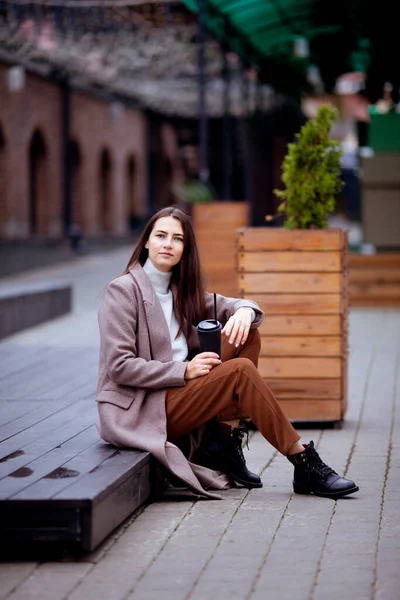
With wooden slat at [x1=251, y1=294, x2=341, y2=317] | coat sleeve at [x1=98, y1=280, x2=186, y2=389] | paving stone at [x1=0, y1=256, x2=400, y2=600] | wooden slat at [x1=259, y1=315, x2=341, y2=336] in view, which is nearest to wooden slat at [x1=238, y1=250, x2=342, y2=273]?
wooden slat at [x1=251, y1=294, x2=341, y2=317]

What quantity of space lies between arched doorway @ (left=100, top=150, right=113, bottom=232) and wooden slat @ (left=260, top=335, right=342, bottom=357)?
76.4ft

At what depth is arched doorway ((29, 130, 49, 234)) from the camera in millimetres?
25172

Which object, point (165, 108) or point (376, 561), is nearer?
point (376, 561)

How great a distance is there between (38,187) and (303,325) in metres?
18.3

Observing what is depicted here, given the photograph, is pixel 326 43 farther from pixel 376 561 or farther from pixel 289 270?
pixel 376 561

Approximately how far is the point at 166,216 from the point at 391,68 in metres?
10.8

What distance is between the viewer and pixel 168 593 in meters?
4.21

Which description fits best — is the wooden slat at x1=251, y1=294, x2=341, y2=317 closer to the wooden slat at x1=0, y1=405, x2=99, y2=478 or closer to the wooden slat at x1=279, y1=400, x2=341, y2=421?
the wooden slat at x1=279, y1=400, x2=341, y2=421

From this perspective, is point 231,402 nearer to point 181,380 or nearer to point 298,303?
point 181,380

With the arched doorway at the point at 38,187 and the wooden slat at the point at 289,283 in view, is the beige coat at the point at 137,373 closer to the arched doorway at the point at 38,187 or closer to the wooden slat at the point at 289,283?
the wooden slat at the point at 289,283

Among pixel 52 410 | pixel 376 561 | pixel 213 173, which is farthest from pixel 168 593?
pixel 213 173

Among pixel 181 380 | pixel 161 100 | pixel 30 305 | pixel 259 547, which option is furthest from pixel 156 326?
pixel 161 100

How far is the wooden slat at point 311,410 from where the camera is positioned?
7.58 m

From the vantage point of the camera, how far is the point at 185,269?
5867mm
